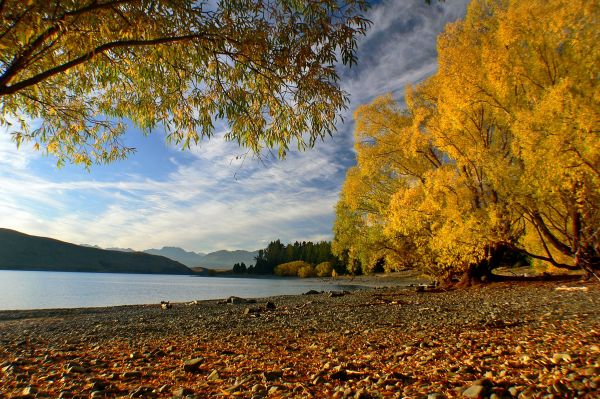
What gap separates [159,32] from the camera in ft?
18.8

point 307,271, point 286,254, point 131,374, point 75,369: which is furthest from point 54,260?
point 131,374

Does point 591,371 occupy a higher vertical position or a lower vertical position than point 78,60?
lower

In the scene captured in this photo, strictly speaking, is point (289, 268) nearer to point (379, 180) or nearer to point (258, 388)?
point (379, 180)

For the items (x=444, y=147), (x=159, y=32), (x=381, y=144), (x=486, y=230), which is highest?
(x=381, y=144)

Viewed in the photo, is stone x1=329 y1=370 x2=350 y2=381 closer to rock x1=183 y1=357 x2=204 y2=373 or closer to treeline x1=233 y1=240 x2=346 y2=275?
rock x1=183 y1=357 x2=204 y2=373

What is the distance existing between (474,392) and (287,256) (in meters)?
123

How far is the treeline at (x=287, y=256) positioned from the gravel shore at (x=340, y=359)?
9161 cm

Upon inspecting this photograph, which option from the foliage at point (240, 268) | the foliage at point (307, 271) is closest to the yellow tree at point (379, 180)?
the foliage at point (307, 271)

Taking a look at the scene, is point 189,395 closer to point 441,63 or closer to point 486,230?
point 486,230

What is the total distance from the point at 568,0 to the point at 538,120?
5133 millimetres

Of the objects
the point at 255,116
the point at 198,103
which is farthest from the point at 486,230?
Result: the point at 198,103

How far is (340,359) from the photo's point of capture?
562 cm

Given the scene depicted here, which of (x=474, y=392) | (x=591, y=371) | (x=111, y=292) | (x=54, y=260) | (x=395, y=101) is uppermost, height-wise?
(x=54, y=260)

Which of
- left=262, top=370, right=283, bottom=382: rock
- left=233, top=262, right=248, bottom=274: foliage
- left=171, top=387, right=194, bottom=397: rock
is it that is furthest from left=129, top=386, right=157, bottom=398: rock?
left=233, top=262, right=248, bottom=274: foliage
